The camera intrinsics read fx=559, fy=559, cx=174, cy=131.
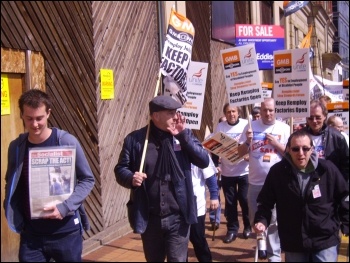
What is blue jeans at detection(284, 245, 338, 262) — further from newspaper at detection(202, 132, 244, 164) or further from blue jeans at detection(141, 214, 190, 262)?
newspaper at detection(202, 132, 244, 164)

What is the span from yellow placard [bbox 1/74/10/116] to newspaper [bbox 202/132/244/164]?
7.65 feet

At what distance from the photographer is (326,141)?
5.83m

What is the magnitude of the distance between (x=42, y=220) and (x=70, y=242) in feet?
0.85

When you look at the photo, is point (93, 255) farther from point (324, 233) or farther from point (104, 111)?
point (324, 233)

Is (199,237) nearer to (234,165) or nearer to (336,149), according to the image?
(336,149)

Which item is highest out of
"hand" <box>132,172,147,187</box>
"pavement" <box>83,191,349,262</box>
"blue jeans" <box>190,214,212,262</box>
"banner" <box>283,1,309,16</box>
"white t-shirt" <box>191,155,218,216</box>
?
"banner" <box>283,1,309,16</box>

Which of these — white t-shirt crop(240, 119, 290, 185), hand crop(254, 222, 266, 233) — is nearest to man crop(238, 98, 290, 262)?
white t-shirt crop(240, 119, 290, 185)

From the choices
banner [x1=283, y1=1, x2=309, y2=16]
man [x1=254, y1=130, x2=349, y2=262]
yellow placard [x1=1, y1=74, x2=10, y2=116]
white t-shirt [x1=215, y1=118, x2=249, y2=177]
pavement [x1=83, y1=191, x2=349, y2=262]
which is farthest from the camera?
banner [x1=283, y1=1, x2=309, y2=16]

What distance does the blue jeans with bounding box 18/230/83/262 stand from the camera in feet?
12.9

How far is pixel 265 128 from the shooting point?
648 centimetres

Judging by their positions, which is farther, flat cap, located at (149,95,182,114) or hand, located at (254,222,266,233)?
hand, located at (254,222,266,233)

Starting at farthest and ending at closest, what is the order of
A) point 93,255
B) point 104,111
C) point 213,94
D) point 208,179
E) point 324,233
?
1. point 213,94
2. point 104,111
3. point 93,255
4. point 208,179
5. point 324,233

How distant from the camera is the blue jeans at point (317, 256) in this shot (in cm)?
431

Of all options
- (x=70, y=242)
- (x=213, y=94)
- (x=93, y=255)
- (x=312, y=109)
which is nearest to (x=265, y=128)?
(x=312, y=109)
